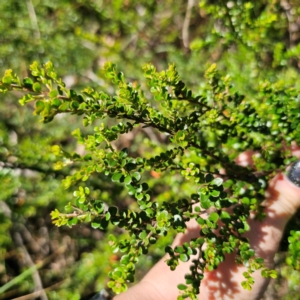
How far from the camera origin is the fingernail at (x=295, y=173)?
1.47m

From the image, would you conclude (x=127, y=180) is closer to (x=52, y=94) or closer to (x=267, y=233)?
(x=52, y=94)

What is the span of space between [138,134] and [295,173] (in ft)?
5.82

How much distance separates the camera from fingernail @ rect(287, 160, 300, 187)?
1470mm

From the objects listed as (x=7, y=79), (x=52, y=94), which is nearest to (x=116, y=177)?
(x=52, y=94)

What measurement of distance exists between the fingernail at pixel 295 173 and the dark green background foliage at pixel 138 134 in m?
0.05

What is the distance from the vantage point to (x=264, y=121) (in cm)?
152

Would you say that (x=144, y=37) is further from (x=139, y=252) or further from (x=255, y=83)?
(x=139, y=252)

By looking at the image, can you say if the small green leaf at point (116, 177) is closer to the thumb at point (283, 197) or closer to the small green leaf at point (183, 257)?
the small green leaf at point (183, 257)

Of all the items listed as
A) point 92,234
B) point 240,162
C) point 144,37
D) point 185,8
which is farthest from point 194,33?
point 92,234

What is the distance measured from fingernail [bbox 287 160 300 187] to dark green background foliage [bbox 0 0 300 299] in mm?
52

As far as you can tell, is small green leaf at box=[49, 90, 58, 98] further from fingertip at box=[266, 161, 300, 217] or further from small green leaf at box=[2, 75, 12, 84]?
fingertip at box=[266, 161, 300, 217]

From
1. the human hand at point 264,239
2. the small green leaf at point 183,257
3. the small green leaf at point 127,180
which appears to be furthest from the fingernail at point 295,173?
the small green leaf at point 127,180

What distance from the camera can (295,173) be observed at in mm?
1501

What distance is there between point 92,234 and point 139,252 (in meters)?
2.08
